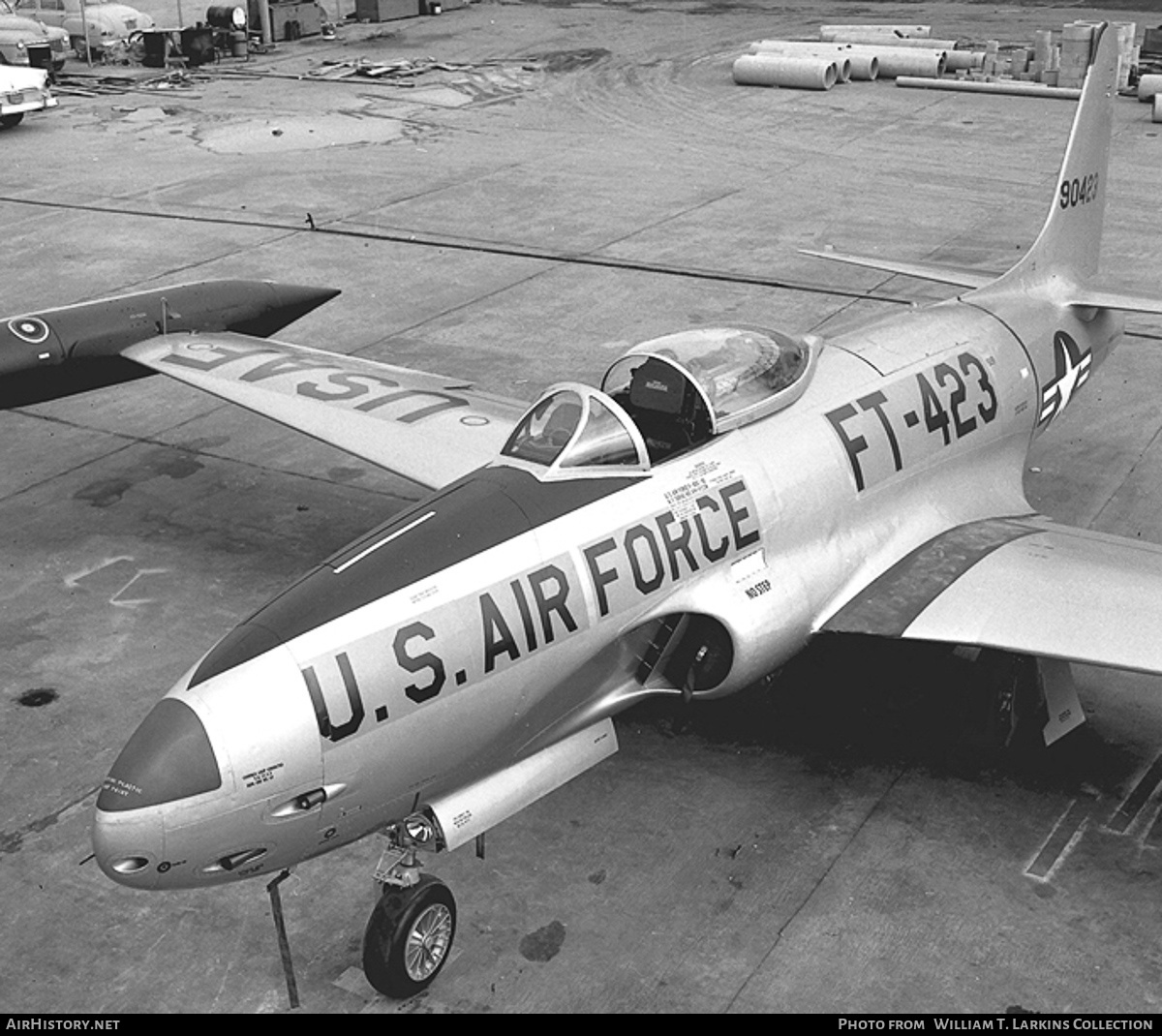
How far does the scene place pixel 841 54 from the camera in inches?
1233

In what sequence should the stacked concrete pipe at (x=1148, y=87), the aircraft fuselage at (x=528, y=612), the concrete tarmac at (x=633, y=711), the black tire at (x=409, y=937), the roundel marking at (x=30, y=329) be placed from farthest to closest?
the stacked concrete pipe at (x=1148, y=87) → the roundel marking at (x=30, y=329) → the concrete tarmac at (x=633, y=711) → the black tire at (x=409, y=937) → the aircraft fuselage at (x=528, y=612)

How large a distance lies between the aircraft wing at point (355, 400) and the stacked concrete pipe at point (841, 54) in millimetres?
21265

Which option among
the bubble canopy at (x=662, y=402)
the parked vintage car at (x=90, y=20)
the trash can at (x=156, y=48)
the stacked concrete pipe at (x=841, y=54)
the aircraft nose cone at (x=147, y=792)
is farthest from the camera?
the parked vintage car at (x=90, y=20)

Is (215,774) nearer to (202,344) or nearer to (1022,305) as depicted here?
(202,344)

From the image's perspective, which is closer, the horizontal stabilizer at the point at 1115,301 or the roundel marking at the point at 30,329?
the horizontal stabilizer at the point at 1115,301

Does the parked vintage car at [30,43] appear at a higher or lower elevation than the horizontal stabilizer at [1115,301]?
higher

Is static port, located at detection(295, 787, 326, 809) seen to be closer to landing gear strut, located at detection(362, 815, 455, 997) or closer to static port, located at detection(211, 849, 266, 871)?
static port, located at detection(211, 849, 266, 871)

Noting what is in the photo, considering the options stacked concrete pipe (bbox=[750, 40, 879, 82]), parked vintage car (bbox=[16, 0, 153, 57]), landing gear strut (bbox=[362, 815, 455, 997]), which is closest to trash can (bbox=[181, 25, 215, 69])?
parked vintage car (bbox=[16, 0, 153, 57])

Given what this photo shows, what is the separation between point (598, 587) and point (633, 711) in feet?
7.03

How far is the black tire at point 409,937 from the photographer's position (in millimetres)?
7410

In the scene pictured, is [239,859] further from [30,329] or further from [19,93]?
[19,93]

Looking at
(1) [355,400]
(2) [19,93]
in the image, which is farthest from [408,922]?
(2) [19,93]

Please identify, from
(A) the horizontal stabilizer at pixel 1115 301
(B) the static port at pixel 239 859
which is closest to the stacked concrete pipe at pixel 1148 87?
(A) the horizontal stabilizer at pixel 1115 301

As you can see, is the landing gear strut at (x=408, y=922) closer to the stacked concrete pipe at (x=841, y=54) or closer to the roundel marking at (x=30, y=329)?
the roundel marking at (x=30, y=329)
